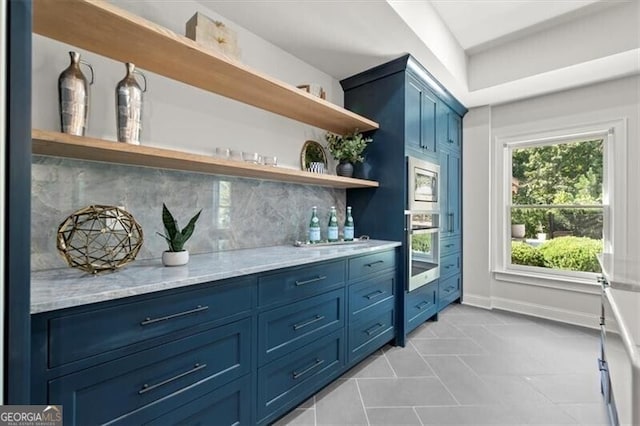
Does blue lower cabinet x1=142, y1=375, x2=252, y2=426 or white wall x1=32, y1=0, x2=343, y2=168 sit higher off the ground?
white wall x1=32, y1=0, x2=343, y2=168

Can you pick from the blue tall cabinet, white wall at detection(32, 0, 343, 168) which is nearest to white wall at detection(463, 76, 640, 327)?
the blue tall cabinet

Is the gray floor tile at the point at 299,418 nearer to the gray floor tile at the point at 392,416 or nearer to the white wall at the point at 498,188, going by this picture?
the gray floor tile at the point at 392,416

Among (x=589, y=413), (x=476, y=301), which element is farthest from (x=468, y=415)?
(x=476, y=301)

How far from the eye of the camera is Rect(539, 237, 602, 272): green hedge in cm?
292

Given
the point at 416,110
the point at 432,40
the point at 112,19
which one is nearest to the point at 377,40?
the point at 432,40

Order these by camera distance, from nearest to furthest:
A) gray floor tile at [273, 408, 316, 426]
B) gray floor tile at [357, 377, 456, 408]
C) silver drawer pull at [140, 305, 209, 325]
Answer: silver drawer pull at [140, 305, 209, 325] → gray floor tile at [273, 408, 316, 426] → gray floor tile at [357, 377, 456, 408]

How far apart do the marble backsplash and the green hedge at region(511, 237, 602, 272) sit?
8.39 ft

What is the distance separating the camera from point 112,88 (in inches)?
57.3

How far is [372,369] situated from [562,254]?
2.69 metres

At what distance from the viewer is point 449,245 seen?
327 cm

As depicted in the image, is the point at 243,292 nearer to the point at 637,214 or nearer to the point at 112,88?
the point at 112,88

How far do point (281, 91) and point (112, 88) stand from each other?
94cm

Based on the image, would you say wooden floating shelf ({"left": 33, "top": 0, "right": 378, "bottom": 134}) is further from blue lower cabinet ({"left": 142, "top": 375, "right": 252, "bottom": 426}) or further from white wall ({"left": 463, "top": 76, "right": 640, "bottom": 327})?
white wall ({"left": 463, "top": 76, "right": 640, "bottom": 327})

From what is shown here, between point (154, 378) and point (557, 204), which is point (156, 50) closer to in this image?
point (154, 378)
